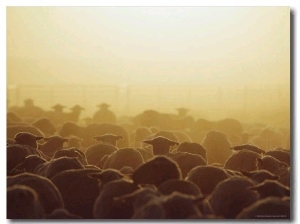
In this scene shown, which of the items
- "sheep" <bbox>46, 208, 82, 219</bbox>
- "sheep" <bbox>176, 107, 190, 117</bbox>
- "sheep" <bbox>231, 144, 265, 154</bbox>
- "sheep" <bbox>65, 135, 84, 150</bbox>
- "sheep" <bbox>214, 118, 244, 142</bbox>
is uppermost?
"sheep" <bbox>176, 107, 190, 117</bbox>

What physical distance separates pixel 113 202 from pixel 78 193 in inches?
6.0

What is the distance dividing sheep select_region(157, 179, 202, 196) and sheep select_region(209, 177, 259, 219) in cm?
8

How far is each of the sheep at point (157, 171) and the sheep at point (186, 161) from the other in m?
0.02

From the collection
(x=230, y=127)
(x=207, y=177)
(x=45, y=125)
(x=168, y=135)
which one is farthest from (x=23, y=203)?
(x=230, y=127)

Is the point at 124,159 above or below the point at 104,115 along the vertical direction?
below

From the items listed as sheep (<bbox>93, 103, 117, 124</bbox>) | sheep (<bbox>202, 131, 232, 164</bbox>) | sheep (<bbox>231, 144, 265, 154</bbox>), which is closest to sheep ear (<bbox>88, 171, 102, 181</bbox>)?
sheep (<bbox>93, 103, 117, 124</bbox>)

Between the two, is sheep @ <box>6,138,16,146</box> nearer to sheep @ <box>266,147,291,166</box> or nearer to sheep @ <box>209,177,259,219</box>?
sheep @ <box>209,177,259,219</box>

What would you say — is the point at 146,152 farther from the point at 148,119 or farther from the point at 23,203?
the point at 23,203

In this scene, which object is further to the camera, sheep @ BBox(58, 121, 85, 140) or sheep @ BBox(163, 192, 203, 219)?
sheep @ BBox(58, 121, 85, 140)

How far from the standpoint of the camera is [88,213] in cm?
266

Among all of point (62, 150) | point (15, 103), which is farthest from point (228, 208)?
point (15, 103)

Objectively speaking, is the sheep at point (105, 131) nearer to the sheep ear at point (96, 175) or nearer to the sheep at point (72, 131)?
the sheep at point (72, 131)

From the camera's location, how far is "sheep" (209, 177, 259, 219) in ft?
8.63

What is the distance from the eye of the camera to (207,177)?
2.66 meters
